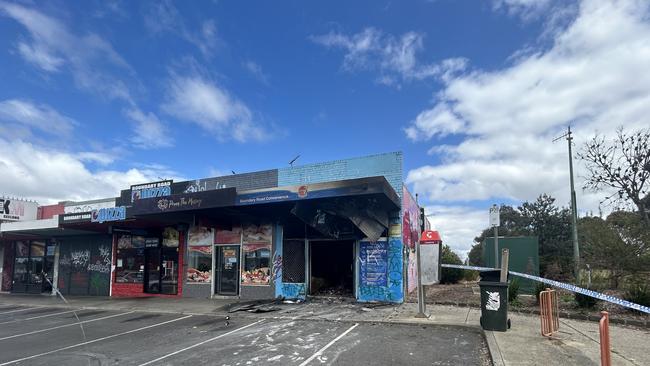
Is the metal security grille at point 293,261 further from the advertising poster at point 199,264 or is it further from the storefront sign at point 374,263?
the advertising poster at point 199,264

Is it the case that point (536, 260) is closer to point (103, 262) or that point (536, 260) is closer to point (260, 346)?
point (260, 346)

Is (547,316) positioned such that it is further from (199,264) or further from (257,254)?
(199,264)

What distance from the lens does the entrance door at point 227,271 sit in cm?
1736

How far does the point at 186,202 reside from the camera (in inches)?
612

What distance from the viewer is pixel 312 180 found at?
16.4m

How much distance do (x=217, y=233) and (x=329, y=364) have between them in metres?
11.4

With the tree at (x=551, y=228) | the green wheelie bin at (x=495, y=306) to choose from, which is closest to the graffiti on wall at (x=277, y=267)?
the green wheelie bin at (x=495, y=306)

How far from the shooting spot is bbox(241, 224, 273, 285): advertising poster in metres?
16.7

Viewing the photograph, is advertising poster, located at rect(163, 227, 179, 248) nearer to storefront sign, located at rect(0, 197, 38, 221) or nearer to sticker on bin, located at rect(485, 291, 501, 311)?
storefront sign, located at rect(0, 197, 38, 221)

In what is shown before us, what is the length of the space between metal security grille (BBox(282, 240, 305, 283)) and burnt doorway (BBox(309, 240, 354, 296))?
1.59 feet

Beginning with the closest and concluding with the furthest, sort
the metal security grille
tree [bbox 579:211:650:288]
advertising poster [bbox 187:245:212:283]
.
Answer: tree [bbox 579:211:650:288] < the metal security grille < advertising poster [bbox 187:245:212:283]

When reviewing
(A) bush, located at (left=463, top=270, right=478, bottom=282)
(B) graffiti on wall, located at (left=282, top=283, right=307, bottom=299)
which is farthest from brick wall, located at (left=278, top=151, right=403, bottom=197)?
(A) bush, located at (left=463, top=270, right=478, bottom=282)

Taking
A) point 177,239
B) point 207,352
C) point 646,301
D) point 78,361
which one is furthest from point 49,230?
point 646,301

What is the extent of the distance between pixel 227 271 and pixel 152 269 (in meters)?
4.47
